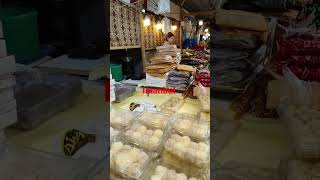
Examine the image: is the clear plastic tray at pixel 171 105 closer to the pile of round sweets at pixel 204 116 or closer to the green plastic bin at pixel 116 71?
the pile of round sweets at pixel 204 116

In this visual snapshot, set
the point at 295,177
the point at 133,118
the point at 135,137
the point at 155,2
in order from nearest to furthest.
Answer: the point at 295,177 → the point at 155,2 → the point at 135,137 → the point at 133,118


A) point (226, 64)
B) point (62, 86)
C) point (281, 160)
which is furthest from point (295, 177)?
point (62, 86)

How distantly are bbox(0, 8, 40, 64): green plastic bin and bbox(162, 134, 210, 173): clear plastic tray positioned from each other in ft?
1.69

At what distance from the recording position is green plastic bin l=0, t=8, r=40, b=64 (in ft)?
1.97

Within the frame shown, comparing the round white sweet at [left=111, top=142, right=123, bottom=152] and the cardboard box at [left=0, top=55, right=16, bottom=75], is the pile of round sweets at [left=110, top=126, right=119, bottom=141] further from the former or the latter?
the cardboard box at [left=0, top=55, right=16, bottom=75]

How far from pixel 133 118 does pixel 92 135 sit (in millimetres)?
371

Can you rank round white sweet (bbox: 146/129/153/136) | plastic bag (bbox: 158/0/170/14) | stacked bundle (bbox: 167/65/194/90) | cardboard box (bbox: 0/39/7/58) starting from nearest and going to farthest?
cardboard box (bbox: 0/39/7/58), plastic bag (bbox: 158/0/170/14), round white sweet (bbox: 146/129/153/136), stacked bundle (bbox: 167/65/194/90)

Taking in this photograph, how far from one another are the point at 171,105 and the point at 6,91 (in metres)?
0.68

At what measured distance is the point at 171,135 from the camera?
3.20 ft

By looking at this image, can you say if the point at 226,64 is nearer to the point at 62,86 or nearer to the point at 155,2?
the point at 155,2

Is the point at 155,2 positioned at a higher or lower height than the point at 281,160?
higher

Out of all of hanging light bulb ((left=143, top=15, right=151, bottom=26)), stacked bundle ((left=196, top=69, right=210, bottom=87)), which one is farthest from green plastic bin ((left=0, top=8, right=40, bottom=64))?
stacked bundle ((left=196, top=69, right=210, bottom=87))

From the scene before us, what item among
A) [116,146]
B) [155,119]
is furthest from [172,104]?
[116,146]

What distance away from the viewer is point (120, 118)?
3.47ft
